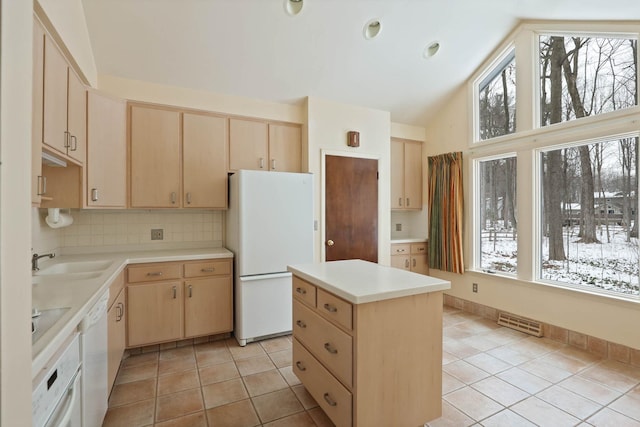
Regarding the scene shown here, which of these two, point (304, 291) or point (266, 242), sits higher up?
point (266, 242)

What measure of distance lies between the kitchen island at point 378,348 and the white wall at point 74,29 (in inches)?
87.9

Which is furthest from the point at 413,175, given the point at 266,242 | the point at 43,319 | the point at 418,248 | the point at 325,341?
the point at 43,319

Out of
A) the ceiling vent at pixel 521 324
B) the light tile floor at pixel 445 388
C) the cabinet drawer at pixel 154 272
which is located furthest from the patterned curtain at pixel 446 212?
the cabinet drawer at pixel 154 272

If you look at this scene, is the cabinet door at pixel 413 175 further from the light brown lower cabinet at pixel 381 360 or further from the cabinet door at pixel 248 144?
the light brown lower cabinet at pixel 381 360

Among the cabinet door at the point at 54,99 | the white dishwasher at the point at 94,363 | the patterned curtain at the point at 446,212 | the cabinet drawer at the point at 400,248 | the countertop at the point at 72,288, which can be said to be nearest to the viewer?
the countertop at the point at 72,288

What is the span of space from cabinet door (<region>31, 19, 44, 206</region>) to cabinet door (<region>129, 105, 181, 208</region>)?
1.36 meters

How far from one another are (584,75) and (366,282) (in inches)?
124

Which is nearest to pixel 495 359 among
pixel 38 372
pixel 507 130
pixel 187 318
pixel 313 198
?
pixel 313 198

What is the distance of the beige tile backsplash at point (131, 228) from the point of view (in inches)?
116

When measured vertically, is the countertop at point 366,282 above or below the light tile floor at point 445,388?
above

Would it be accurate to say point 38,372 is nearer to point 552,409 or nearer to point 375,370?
point 375,370

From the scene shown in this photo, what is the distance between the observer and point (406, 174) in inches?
181

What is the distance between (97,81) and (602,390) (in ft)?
15.7

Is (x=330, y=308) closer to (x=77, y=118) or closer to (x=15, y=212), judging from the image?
(x=15, y=212)
